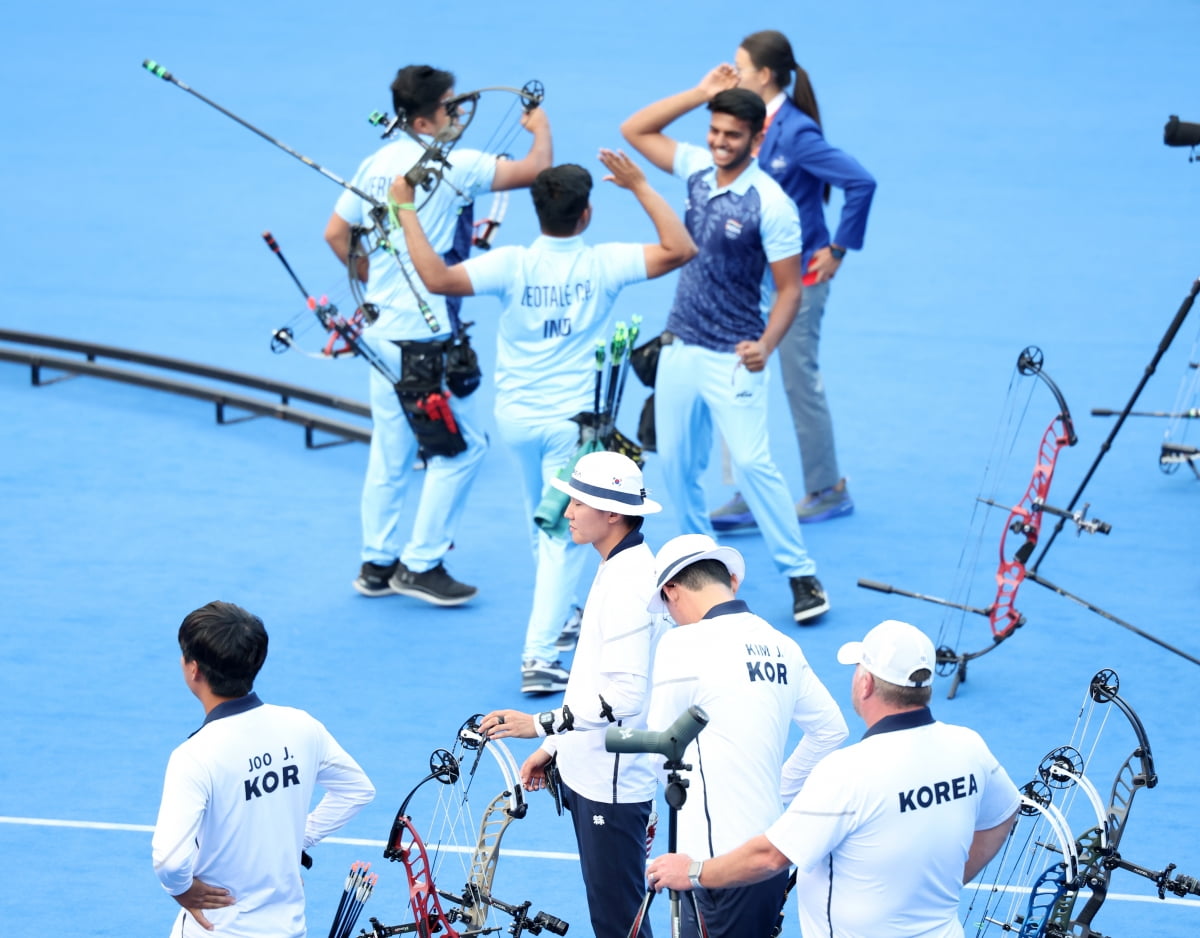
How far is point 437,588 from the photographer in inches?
310

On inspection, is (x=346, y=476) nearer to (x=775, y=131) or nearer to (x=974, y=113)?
(x=775, y=131)

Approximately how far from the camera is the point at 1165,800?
242 inches

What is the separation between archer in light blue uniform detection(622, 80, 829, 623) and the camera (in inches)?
285

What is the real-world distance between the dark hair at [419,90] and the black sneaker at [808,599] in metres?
2.80

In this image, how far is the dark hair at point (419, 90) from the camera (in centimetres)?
748

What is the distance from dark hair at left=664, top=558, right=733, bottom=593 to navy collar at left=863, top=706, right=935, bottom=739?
63 centimetres

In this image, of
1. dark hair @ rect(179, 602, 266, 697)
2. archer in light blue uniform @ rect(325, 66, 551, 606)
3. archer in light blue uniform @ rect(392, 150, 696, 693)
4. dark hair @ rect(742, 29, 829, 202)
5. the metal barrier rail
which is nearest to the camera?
dark hair @ rect(179, 602, 266, 697)

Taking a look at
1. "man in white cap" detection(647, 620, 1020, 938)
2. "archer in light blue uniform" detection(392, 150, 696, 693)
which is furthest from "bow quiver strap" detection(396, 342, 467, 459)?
"man in white cap" detection(647, 620, 1020, 938)

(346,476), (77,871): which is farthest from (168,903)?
(346,476)

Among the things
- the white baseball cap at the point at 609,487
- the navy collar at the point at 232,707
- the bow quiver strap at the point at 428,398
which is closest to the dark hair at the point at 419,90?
the bow quiver strap at the point at 428,398

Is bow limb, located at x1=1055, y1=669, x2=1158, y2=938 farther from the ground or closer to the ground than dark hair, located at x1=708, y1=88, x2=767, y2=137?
closer to the ground

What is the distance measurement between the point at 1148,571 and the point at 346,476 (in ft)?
14.9

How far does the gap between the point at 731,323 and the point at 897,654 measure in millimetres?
3872

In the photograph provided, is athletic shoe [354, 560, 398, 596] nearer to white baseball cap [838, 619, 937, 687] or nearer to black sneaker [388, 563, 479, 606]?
black sneaker [388, 563, 479, 606]
